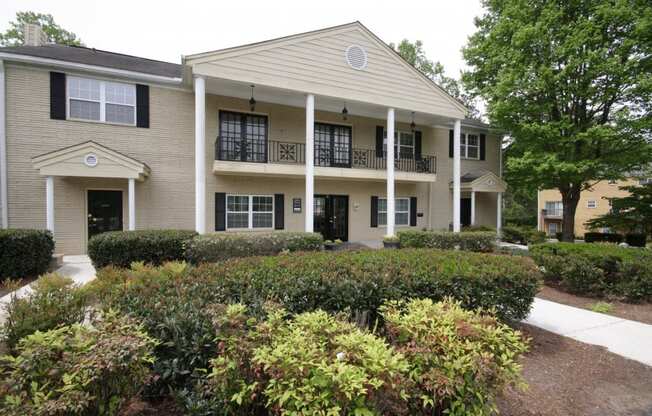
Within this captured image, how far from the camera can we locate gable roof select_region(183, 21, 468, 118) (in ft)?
34.8

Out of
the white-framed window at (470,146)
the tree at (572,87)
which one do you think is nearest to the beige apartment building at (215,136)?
the white-framed window at (470,146)

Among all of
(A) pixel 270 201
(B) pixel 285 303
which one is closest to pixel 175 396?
(B) pixel 285 303

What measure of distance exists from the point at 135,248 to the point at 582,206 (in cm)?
3845

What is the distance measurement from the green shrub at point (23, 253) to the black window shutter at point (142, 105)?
195 inches

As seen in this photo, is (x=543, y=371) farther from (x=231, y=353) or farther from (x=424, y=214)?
(x=424, y=214)

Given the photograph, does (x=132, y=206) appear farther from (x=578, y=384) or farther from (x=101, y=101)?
(x=578, y=384)

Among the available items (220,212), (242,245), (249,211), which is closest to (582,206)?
(249,211)

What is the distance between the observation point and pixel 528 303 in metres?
4.84

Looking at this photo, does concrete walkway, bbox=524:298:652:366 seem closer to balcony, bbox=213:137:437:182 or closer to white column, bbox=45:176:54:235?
→ balcony, bbox=213:137:437:182

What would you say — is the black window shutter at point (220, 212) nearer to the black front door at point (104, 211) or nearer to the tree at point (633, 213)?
the black front door at point (104, 211)

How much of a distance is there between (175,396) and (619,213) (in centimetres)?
2093

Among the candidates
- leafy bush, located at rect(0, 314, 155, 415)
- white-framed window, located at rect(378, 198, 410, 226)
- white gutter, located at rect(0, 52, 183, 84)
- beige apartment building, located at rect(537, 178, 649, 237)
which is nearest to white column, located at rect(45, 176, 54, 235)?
white gutter, located at rect(0, 52, 183, 84)

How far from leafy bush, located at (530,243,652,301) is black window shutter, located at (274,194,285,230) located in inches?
362

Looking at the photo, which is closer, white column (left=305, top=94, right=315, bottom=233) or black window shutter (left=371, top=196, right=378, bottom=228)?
white column (left=305, top=94, right=315, bottom=233)
